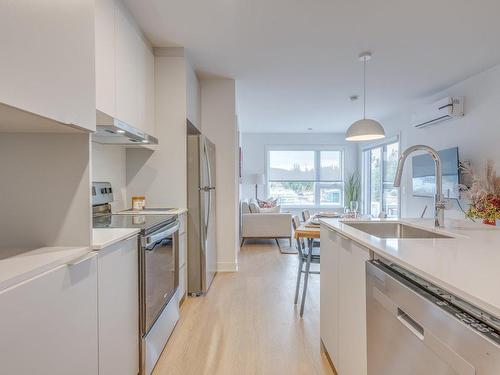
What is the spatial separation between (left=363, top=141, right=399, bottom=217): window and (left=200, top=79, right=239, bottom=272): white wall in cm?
387

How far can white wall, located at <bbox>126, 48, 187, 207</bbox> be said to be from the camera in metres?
2.95

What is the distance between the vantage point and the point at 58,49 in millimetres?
1070

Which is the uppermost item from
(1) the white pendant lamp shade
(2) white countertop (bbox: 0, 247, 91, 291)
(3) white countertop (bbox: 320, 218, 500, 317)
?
(1) the white pendant lamp shade

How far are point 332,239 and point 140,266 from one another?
1.13 m

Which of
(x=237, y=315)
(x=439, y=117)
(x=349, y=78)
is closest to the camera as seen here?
(x=237, y=315)

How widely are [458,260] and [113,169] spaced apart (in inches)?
102

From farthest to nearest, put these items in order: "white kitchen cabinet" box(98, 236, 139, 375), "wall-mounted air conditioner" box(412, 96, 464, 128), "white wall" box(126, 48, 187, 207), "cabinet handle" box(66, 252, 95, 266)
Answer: "wall-mounted air conditioner" box(412, 96, 464, 128) → "white wall" box(126, 48, 187, 207) → "white kitchen cabinet" box(98, 236, 139, 375) → "cabinet handle" box(66, 252, 95, 266)

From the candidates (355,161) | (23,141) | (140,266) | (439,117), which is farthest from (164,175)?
(355,161)

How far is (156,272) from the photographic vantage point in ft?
6.49

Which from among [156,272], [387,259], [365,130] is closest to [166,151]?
[156,272]

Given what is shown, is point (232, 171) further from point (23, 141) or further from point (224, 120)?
point (23, 141)

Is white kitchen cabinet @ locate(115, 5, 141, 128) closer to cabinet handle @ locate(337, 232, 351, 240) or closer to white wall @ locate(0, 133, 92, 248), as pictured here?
white wall @ locate(0, 133, 92, 248)

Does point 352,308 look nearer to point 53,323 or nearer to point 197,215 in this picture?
point 53,323

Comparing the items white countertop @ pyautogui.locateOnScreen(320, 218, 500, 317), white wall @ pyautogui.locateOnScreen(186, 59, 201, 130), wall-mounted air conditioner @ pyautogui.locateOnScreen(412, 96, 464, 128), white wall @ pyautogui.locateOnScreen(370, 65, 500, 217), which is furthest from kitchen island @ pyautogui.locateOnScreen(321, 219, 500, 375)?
wall-mounted air conditioner @ pyautogui.locateOnScreen(412, 96, 464, 128)
